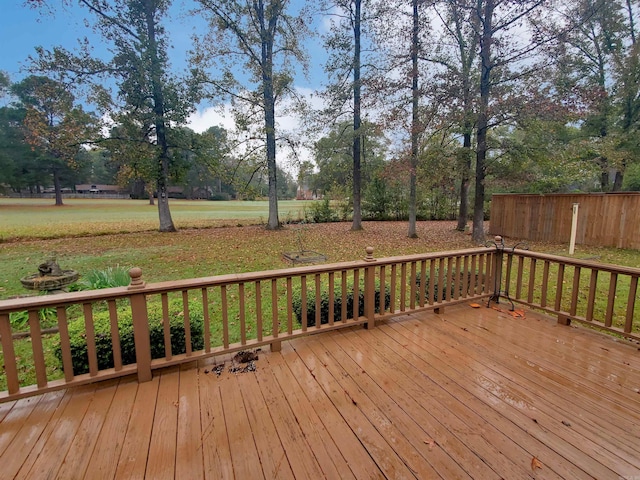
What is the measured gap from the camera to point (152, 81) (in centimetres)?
984

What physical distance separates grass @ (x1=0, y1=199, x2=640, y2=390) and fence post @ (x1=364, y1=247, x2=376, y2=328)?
1.27 meters

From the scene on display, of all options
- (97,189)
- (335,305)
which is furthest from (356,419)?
(97,189)

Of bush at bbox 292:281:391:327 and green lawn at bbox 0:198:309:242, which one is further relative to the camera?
green lawn at bbox 0:198:309:242

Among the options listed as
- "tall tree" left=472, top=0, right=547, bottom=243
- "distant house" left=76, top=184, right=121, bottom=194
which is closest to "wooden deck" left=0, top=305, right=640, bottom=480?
"tall tree" left=472, top=0, right=547, bottom=243

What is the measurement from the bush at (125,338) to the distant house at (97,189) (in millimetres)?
18291

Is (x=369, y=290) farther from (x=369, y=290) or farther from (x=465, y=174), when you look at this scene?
(x=465, y=174)

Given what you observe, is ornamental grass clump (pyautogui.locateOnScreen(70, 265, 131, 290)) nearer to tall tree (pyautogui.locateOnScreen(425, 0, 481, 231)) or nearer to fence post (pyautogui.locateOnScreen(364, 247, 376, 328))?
fence post (pyautogui.locateOnScreen(364, 247, 376, 328))

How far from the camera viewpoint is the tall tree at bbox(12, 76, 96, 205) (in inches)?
351

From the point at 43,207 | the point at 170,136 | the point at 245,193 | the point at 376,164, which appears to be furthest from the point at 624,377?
the point at 43,207

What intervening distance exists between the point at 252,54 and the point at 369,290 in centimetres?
1115

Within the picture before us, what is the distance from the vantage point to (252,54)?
10.9 metres

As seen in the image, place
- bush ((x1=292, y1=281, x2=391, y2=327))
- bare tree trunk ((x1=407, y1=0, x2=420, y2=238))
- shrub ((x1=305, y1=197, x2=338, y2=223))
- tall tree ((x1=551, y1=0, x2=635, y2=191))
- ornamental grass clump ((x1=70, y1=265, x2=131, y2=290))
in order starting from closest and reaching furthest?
bush ((x1=292, y1=281, x2=391, y2=327)) < ornamental grass clump ((x1=70, y1=265, x2=131, y2=290)) < bare tree trunk ((x1=407, y1=0, x2=420, y2=238)) < tall tree ((x1=551, y1=0, x2=635, y2=191)) < shrub ((x1=305, y1=197, x2=338, y2=223))

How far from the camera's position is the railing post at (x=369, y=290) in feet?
9.45

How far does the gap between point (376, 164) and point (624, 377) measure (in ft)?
50.6
